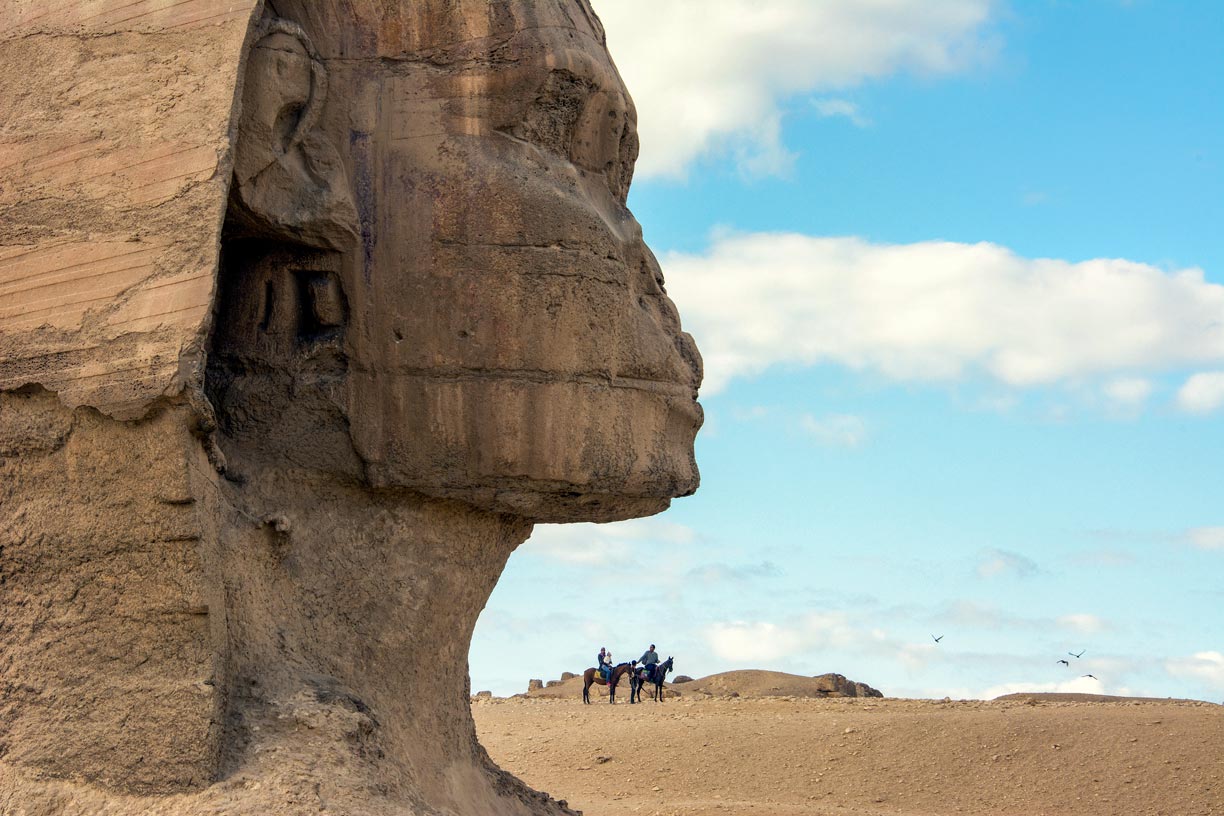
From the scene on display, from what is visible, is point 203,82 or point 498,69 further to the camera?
point 498,69

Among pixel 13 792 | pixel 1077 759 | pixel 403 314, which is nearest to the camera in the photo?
Answer: pixel 13 792

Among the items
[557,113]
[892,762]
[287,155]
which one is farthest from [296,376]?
[892,762]

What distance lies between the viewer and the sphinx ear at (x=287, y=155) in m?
5.33

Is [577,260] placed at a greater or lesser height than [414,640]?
greater

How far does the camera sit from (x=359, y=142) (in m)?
5.66

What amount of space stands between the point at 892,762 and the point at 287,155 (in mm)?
8110

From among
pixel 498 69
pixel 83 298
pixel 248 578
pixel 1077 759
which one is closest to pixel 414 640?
pixel 248 578

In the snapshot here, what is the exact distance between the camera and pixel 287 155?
17.9 feet

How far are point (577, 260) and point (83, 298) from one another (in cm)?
176

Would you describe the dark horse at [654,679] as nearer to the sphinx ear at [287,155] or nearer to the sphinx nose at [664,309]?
the sphinx nose at [664,309]

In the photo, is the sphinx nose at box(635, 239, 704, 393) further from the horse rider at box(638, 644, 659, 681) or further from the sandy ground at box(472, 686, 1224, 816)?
the horse rider at box(638, 644, 659, 681)

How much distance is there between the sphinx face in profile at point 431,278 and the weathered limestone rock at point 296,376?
0.04 ft

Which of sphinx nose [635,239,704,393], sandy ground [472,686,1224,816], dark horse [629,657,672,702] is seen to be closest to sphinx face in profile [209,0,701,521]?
sphinx nose [635,239,704,393]

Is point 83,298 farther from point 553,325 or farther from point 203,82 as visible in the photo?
point 553,325
